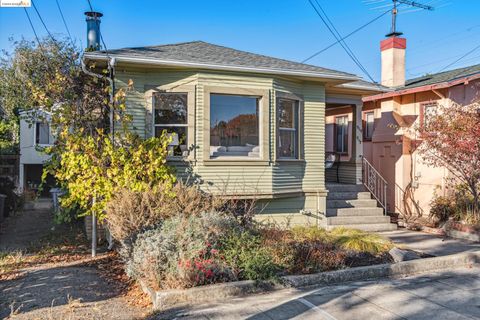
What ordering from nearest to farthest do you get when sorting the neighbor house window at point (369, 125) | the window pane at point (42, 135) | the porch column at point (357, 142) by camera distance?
the porch column at point (357, 142), the neighbor house window at point (369, 125), the window pane at point (42, 135)

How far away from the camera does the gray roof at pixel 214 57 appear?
352 inches

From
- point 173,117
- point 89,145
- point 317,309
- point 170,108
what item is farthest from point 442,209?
point 89,145

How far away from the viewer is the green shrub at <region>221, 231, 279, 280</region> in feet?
19.6

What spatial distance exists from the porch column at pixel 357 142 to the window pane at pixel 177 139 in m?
5.79

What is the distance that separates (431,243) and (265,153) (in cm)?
420

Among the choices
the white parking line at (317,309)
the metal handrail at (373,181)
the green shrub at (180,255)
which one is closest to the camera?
the white parking line at (317,309)

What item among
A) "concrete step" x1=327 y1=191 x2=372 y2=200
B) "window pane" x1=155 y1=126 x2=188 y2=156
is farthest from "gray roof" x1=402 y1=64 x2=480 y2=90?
"window pane" x1=155 y1=126 x2=188 y2=156

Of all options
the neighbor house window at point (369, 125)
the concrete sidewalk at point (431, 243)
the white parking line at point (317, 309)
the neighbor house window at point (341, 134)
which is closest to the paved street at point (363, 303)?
the white parking line at point (317, 309)

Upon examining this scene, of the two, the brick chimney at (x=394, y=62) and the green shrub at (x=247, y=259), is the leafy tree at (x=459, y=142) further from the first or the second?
the green shrub at (x=247, y=259)

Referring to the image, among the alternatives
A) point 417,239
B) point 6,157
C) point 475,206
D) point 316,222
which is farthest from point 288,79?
point 6,157

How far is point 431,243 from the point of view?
9.20 m

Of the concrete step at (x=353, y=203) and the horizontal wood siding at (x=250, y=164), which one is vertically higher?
the horizontal wood siding at (x=250, y=164)

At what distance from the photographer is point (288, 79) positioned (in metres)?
10.2

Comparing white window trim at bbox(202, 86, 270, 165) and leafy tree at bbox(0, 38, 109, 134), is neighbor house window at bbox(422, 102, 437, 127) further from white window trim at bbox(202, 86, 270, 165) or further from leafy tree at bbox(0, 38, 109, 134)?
leafy tree at bbox(0, 38, 109, 134)
